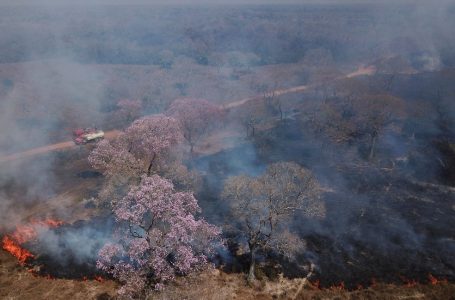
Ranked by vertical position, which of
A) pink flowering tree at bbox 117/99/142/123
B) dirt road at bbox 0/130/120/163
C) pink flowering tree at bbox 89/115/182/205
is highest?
pink flowering tree at bbox 89/115/182/205

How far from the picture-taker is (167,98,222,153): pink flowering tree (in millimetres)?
67438

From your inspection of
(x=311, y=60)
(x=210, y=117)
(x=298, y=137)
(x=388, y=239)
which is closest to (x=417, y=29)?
(x=311, y=60)

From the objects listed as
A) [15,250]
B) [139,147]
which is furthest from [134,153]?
[15,250]

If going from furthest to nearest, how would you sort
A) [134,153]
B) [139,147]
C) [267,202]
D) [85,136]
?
1. [85,136]
2. [134,153]
3. [139,147]
4. [267,202]

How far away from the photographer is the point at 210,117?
70.9m

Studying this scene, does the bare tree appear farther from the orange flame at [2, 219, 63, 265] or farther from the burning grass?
the orange flame at [2, 219, 63, 265]

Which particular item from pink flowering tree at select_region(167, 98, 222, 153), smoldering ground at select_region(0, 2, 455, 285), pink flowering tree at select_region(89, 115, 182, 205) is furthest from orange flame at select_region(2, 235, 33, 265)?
pink flowering tree at select_region(167, 98, 222, 153)

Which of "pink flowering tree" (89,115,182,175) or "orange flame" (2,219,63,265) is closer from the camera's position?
"orange flame" (2,219,63,265)

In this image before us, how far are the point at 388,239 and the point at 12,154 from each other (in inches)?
2620

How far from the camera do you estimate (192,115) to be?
221 ft

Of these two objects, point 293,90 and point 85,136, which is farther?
point 293,90

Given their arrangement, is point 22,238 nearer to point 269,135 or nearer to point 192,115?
point 192,115

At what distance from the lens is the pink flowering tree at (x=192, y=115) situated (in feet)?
221

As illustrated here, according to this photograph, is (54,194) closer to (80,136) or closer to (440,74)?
(80,136)
